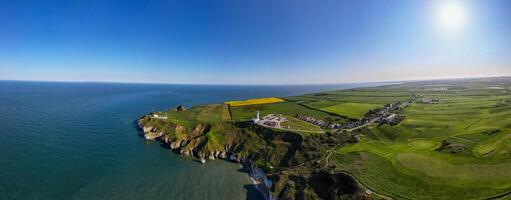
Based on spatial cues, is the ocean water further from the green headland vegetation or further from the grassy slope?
the grassy slope

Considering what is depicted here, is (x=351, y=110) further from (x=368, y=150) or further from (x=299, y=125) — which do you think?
(x=368, y=150)

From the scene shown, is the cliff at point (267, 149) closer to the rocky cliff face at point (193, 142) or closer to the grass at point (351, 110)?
the rocky cliff face at point (193, 142)

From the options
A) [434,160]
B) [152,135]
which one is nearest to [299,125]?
[434,160]

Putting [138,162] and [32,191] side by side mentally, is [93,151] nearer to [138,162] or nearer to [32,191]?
[138,162]

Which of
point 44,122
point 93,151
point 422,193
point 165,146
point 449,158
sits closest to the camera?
point 422,193

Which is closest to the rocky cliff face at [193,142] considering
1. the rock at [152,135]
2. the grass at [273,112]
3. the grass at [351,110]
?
the rock at [152,135]

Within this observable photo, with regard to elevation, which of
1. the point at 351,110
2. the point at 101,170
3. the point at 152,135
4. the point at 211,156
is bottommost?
the point at 211,156

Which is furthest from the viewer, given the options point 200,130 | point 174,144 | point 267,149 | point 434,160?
point 200,130

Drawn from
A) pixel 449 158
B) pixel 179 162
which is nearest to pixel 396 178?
pixel 449 158
